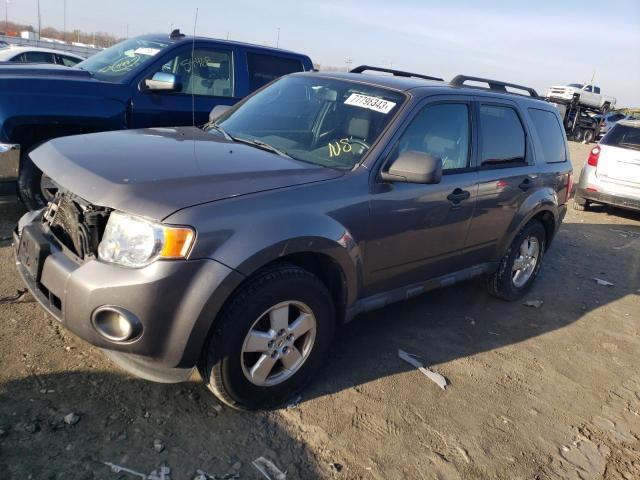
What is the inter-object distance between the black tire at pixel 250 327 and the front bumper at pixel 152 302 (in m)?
0.11

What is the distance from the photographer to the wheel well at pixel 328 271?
2947 millimetres

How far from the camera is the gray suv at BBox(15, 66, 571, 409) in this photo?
7.87 ft

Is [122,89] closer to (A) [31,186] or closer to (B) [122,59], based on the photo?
(B) [122,59]

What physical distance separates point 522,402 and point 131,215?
103 inches

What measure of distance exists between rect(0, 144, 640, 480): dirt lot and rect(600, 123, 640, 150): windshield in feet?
17.8

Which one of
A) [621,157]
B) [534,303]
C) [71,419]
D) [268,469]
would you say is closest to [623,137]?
[621,157]

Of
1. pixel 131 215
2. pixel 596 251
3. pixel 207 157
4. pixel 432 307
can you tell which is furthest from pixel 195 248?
pixel 596 251

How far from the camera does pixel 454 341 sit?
4.07m

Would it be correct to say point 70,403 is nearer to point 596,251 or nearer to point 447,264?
point 447,264

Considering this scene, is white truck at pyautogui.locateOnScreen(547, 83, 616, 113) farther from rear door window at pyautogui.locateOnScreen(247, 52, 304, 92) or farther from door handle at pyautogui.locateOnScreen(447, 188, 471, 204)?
door handle at pyautogui.locateOnScreen(447, 188, 471, 204)

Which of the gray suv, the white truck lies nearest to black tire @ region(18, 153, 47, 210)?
the gray suv

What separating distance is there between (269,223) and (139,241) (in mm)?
603

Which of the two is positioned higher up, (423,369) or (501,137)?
(501,137)

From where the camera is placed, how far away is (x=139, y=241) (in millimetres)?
2379
